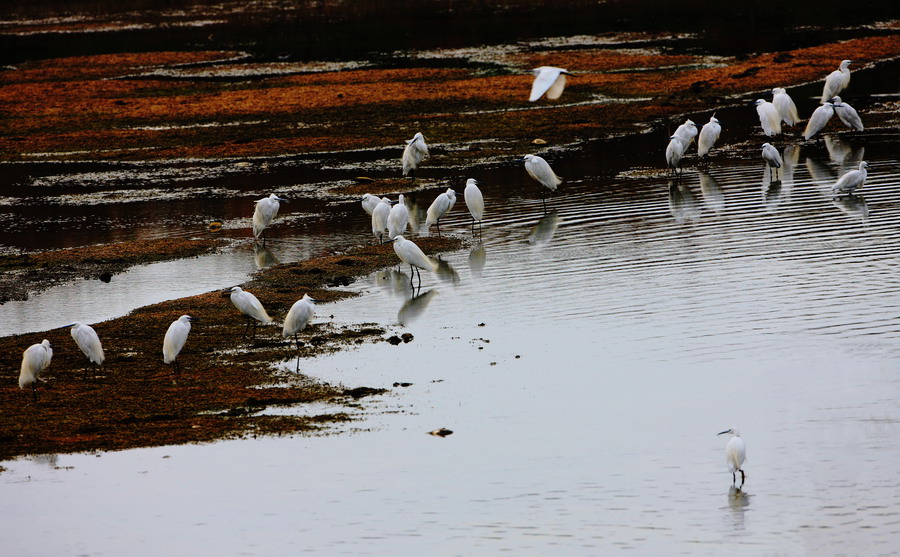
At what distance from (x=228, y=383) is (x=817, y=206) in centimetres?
1263

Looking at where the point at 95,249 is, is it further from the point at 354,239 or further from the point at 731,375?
the point at 731,375

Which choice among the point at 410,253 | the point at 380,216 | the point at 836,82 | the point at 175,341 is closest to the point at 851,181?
the point at 380,216

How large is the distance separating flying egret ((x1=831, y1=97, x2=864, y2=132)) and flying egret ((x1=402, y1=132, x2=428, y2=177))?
32.3ft

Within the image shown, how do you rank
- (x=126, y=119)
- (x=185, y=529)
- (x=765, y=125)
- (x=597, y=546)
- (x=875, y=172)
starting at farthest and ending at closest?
1. (x=126, y=119)
2. (x=765, y=125)
3. (x=875, y=172)
4. (x=185, y=529)
5. (x=597, y=546)

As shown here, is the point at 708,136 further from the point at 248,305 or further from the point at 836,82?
the point at 248,305

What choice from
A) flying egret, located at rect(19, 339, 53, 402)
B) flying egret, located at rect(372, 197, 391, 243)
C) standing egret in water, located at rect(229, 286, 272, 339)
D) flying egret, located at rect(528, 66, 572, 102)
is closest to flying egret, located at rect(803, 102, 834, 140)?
flying egret, located at rect(372, 197, 391, 243)

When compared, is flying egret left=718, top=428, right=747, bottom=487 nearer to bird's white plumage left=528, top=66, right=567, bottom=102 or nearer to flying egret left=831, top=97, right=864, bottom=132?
bird's white plumage left=528, top=66, right=567, bottom=102

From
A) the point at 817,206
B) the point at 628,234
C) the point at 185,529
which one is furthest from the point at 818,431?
the point at 817,206

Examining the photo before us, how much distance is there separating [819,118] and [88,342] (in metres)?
19.6

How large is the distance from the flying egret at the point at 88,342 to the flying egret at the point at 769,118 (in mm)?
18565

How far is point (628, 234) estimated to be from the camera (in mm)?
20172

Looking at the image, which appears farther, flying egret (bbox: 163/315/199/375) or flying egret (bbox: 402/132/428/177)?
flying egret (bbox: 402/132/428/177)

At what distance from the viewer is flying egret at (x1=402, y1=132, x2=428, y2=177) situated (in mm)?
25938

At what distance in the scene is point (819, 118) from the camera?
89.8 ft
